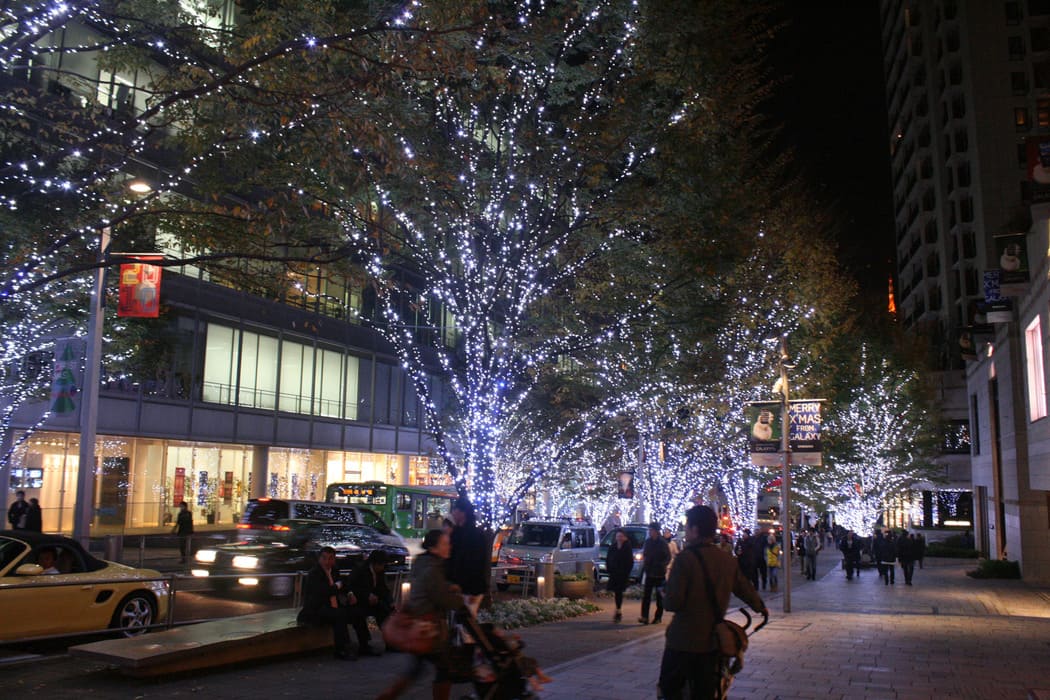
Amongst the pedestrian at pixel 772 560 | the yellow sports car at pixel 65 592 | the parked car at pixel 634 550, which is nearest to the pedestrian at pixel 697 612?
the yellow sports car at pixel 65 592

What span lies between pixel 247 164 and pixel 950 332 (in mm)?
64735

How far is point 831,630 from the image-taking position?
14.9 metres

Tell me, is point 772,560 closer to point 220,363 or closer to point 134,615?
point 134,615

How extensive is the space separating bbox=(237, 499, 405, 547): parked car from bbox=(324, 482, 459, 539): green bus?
6.00 meters

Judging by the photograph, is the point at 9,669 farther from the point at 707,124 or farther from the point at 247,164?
the point at 707,124

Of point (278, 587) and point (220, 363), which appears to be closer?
point (278, 587)

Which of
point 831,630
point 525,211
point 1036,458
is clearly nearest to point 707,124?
point 525,211

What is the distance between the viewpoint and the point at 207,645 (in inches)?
362

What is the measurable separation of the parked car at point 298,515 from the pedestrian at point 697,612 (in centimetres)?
→ 1245

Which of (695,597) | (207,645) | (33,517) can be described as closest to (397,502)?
(33,517)

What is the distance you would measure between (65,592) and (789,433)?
1411 cm

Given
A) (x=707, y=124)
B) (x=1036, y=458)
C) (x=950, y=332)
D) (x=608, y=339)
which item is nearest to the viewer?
(x=707, y=124)

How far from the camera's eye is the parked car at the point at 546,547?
20.5 metres

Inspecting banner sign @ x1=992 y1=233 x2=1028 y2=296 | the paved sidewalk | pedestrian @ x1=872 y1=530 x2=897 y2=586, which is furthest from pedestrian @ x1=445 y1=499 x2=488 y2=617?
pedestrian @ x1=872 y1=530 x2=897 y2=586
